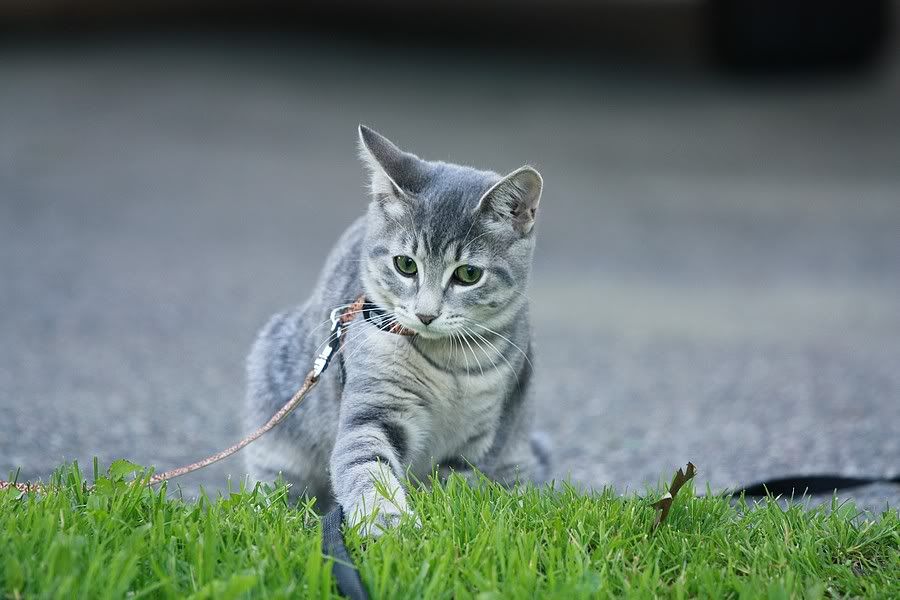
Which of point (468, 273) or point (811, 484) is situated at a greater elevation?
point (468, 273)

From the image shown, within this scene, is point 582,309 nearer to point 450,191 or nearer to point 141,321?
point 141,321

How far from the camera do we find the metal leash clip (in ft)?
11.8

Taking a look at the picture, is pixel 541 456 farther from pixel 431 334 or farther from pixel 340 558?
pixel 340 558

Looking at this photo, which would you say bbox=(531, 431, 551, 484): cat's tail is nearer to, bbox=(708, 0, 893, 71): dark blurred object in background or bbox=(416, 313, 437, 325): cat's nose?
bbox=(416, 313, 437, 325): cat's nose

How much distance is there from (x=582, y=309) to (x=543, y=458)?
3231 millimetres

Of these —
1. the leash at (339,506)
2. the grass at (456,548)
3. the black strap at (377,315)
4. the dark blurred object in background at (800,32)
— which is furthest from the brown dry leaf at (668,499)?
the dark blurred object in background at (800,32)

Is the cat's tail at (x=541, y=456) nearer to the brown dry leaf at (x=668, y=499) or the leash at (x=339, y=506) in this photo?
the leash at (x=339, y=506)

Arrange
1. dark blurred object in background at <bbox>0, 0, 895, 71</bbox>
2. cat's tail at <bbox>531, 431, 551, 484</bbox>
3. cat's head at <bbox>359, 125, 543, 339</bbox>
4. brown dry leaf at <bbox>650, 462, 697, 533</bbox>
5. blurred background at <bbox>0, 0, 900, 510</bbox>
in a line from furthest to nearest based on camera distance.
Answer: dark blurred object in background at <bbox>0, 0, 895, 71</bbox> < blurred background at <bbox>0, 0, 900, 510</bbox> < cat's tail at <bbox>531, 431, 551, 484</bbox> < cat's head at <bbox>359, 125, 543, 339</bbox> < brown dry leaf at <bbox>650, 462, 697, 533</bbox>

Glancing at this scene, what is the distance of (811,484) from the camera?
13.0 ft

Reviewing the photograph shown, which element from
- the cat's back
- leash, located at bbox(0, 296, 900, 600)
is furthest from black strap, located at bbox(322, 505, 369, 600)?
the cat's back

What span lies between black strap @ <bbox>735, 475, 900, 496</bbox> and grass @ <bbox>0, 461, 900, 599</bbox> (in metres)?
0.48

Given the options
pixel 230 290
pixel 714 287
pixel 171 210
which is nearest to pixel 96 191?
pixel 171 210

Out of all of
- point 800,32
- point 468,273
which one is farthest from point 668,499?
point 800,32

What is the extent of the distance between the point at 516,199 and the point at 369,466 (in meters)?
1.09
